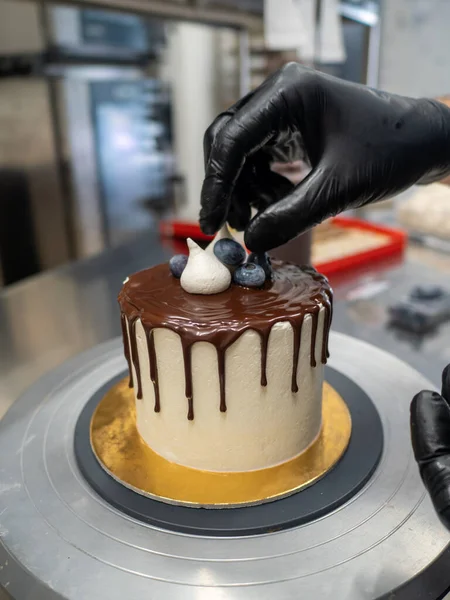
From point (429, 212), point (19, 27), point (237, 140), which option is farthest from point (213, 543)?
point (19, 27)

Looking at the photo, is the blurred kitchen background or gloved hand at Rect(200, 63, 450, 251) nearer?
gloved hand at Rect(200, 63, 450, 251)

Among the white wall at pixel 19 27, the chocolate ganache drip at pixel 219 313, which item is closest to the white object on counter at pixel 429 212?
the chocolate ganache drip at pixel 219 313

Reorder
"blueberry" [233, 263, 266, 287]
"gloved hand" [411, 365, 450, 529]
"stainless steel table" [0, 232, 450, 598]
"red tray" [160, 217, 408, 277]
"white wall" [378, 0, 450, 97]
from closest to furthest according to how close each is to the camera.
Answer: "gloved hand" [411, 365, 450, 529], "blueberry" [233, 263, 266, 287], "stainless steel table" [0, 232, 450, 598], "red tray" [160, 217, 408, 277], "white wall" [378, 0, 450, 97]

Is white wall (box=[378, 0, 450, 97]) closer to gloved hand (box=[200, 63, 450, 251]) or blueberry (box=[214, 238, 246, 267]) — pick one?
gloved hand (box=[200, 63, 450, 251])

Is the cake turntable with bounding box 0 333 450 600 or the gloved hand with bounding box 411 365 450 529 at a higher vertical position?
the gloved hand with bounding box 411 365 450 529

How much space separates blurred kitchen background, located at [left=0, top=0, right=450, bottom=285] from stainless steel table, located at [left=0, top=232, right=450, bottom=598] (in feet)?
1.52

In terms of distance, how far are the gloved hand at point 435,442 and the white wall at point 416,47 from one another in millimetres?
3324

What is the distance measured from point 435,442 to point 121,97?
2.38 m

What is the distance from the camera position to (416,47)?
11.7 ft

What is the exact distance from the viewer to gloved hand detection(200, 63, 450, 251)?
0.92 m

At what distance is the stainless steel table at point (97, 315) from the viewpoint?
1354 mm

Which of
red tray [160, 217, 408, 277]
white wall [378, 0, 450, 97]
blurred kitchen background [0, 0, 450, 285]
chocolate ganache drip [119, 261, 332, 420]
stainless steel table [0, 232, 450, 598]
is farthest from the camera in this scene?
white wall [378, 0, 450, 97]

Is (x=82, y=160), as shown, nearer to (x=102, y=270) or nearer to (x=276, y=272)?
(x=102, y=270)

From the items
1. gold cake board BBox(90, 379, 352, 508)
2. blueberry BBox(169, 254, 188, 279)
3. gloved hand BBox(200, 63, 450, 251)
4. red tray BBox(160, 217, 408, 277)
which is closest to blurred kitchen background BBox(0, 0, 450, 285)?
red tray BBox(160, 217, 408, 277)
